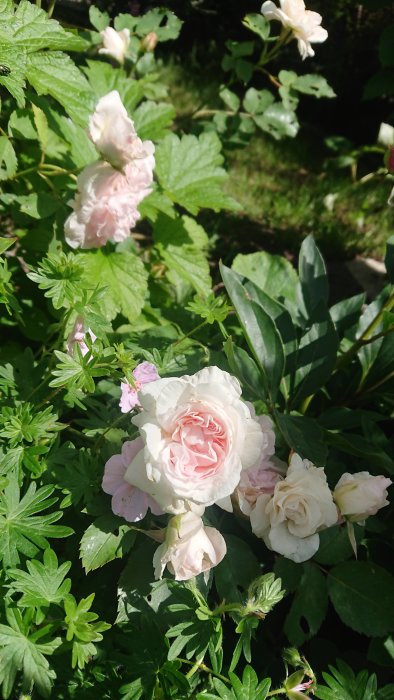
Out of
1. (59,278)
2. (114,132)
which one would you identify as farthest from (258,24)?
(59,278)

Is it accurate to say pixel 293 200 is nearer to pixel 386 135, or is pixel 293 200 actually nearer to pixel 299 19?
pixel 386 135

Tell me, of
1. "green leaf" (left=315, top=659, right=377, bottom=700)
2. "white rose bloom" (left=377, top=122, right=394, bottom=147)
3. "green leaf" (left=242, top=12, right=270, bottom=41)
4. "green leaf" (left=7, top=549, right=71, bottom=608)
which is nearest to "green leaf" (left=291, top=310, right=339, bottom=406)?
"green leaf" (left=315, top=659, right=377, bottom=700)

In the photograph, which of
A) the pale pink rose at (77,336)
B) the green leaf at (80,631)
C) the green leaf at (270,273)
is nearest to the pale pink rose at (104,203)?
the pale pink rose at (77,336)

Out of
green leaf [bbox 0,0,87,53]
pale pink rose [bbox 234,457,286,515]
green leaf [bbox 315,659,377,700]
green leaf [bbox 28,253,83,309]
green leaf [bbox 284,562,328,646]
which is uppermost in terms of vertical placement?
green leaf [bbox 0,0,87,53]

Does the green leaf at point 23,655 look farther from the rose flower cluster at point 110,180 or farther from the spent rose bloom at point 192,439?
the rose flower cluster at point 110,180

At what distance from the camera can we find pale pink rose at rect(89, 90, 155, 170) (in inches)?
50.7

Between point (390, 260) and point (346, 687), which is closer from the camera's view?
point (346, 687)

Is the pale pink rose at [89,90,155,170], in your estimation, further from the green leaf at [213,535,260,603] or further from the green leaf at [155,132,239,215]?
the green leaf at [213,535,260,603]

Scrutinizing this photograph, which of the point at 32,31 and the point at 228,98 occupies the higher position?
the point at 32,31

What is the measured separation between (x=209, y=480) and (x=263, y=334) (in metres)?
0.60

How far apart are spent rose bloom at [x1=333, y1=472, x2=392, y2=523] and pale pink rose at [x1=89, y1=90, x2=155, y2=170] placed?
28.7 inches

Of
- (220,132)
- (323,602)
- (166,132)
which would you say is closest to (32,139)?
(166,132)

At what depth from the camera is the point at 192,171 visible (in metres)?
1.94

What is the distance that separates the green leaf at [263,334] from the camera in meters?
1.50
